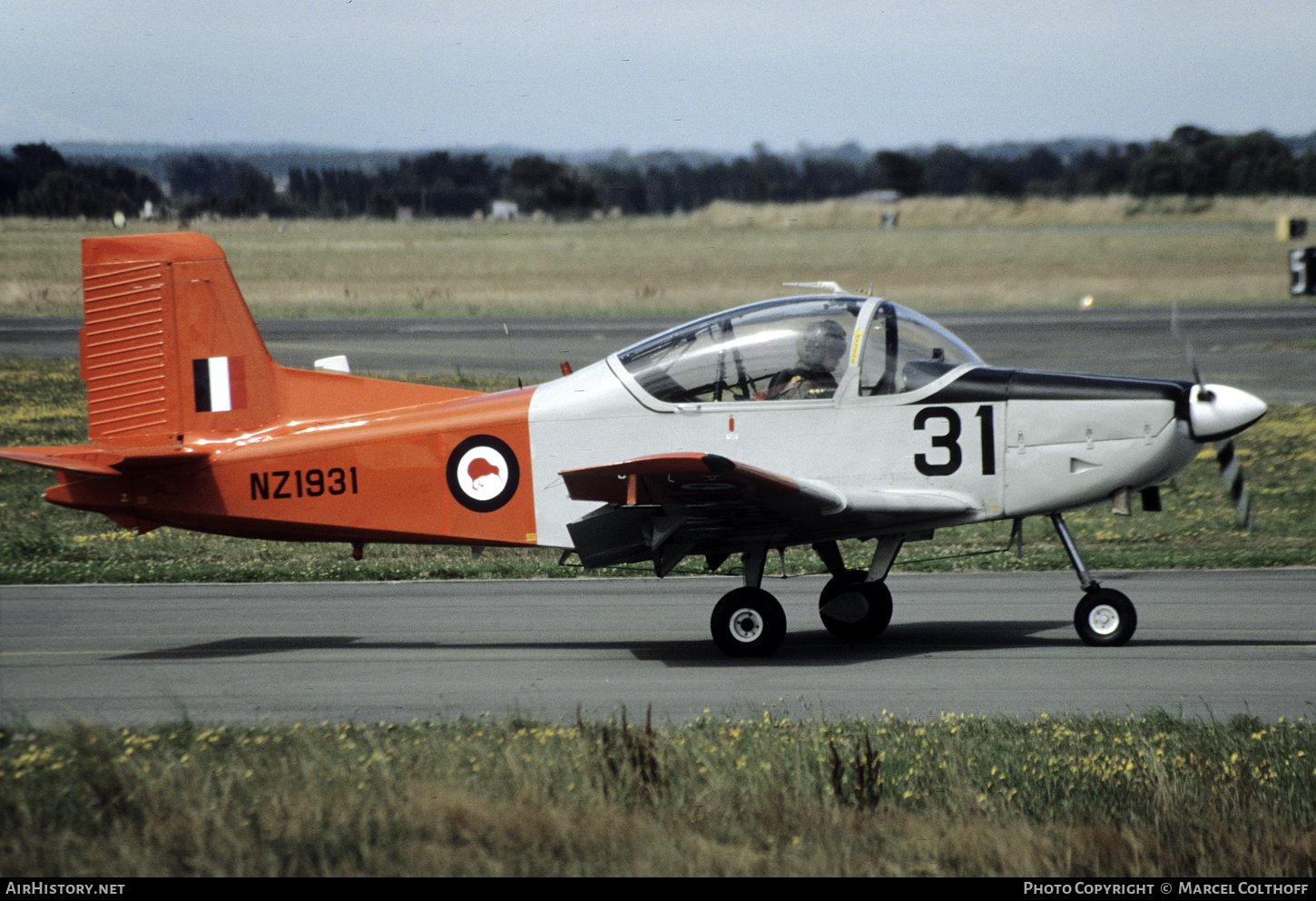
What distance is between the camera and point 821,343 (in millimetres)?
8992

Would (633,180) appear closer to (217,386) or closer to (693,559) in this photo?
(693,559)

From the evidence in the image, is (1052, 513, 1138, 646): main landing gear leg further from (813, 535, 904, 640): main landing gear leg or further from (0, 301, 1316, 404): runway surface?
(0, 301, 1316, 404): runway surface

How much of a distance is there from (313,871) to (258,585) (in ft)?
25.1

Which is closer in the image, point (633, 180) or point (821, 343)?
point (821, 343)

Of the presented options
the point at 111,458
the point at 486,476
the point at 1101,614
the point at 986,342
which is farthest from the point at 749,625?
the point at 986,342

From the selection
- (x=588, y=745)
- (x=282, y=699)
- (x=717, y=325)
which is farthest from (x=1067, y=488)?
(x=282, y=699)

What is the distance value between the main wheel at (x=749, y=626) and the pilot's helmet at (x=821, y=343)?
1782mm

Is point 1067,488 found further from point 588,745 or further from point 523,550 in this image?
point 523,550

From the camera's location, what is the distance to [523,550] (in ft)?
46.1

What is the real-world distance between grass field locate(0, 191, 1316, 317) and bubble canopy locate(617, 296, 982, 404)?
38.9 feet

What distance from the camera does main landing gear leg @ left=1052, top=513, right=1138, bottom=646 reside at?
9078 millimetres

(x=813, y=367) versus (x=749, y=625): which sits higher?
(x=813, y=367)

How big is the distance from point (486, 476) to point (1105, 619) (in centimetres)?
472

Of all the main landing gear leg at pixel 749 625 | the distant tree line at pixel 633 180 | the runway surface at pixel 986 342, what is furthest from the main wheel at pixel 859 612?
the runway surface at pixel 986 342
